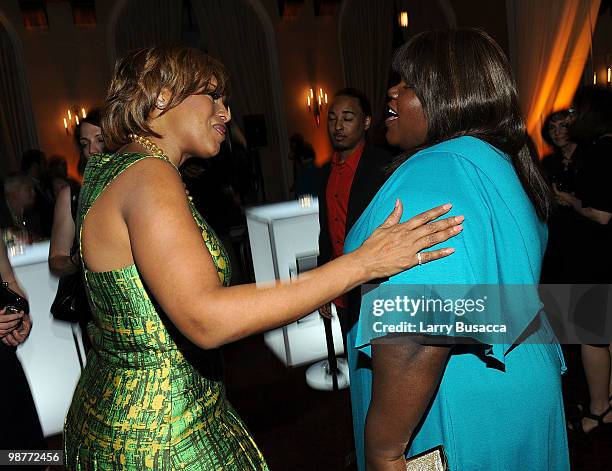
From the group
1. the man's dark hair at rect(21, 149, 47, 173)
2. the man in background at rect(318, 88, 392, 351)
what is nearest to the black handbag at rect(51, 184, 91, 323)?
the man in background at rect(318, 88, 392, 351)

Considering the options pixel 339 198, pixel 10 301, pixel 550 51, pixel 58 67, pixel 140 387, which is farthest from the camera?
pixel 58 67

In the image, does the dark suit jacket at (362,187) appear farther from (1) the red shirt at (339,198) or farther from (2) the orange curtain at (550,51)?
(2) the orange curtain at (550,51)

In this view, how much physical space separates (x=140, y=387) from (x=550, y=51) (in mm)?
7572

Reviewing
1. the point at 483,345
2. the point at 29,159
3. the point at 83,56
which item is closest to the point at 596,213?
the point at 483,345

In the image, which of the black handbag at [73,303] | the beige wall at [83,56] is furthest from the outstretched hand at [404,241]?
the beige wall at [83,56]

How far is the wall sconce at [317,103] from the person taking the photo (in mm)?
10961

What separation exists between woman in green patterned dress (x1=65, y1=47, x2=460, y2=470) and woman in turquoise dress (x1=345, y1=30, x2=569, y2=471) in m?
0.08

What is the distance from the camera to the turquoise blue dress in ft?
3.59

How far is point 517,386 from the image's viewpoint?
1232 millimetres

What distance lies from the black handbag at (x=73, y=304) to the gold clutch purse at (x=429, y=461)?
171cm

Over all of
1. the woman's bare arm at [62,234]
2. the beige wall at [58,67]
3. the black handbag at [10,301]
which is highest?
the beige wall at [58,67]

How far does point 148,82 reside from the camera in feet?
4.18

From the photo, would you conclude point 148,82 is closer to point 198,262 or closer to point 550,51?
point 198,262

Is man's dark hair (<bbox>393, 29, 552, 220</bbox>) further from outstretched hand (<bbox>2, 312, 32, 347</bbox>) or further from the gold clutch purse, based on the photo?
outstretched hand (<bbox>2, 312, 32, 347</bbox>)
